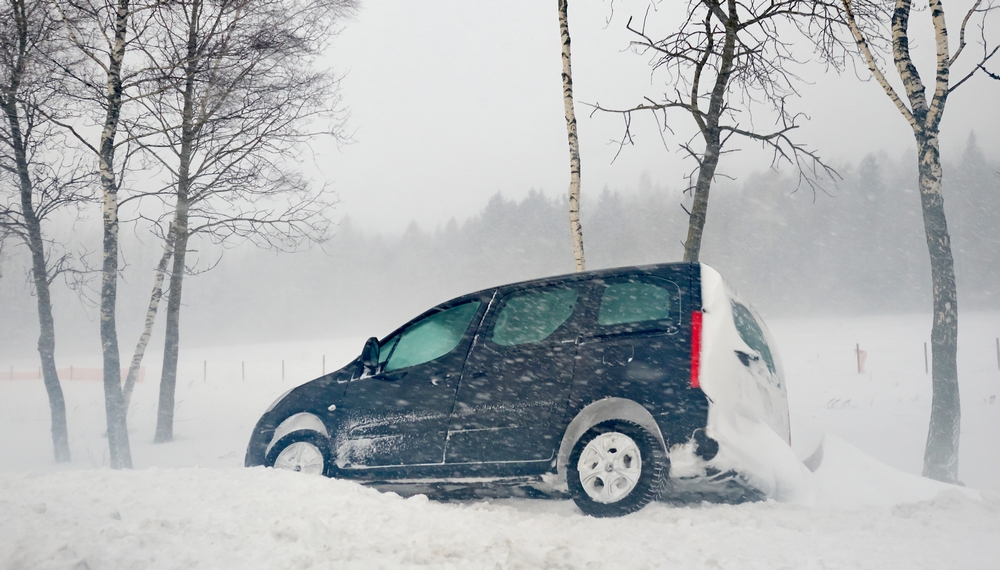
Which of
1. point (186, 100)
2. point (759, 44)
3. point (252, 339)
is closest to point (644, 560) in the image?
point (759, 44)

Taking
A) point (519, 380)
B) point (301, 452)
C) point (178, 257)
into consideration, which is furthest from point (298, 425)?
point (178, 257)

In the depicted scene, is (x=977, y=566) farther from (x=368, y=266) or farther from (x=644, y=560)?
(x=368, y=266)

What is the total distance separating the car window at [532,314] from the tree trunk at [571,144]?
185 inches

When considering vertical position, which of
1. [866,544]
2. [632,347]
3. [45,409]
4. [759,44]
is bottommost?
[45,409]

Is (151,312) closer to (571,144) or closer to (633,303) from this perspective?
(571,144)

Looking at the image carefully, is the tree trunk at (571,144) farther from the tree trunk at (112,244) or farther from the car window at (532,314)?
the tree trunk at (112,244)

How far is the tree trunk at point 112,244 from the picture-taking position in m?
9.25

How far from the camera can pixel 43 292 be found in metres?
12.2

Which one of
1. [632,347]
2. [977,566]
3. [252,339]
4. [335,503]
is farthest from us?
[252,339]

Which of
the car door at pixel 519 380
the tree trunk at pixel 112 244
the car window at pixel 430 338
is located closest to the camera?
the car door at pixel 519 380

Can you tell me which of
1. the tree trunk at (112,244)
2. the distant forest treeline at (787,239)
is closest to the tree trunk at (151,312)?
the tree trunk at (112,244)

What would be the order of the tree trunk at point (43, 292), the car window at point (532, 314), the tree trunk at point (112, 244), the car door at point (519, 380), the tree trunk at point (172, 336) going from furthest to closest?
1. the tree trunk at point (172, 336)
2. the tree trunk at point (43, 292)
3. the tree trunk at point (112, 244)
4. the car window at point (532, 314)
5. the car door at point (519, 380)

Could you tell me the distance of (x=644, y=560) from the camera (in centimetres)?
278

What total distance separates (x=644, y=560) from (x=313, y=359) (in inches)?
1431
